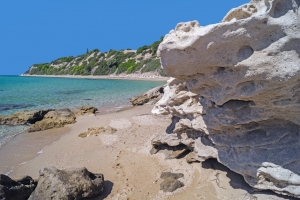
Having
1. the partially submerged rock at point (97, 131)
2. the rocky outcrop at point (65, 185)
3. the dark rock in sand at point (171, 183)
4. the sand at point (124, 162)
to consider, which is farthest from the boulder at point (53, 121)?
the dark rock in sand at point (171, 183)

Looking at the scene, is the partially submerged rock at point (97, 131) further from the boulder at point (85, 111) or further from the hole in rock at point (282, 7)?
the hole in rock at point (282, 7)

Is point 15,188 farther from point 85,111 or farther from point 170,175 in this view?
point 85,111

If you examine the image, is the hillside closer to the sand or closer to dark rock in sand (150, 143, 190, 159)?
the sand

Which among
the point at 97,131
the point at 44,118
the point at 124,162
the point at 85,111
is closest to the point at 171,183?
the point at 124,162

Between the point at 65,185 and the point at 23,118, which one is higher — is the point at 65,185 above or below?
below

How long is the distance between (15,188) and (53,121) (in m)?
8.06

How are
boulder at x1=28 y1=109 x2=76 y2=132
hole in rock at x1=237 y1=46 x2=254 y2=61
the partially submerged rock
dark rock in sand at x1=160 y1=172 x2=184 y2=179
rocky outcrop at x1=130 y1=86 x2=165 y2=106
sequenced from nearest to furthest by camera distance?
hole in rock at x1=237 y1=46 x2=254 y2=61 < dark rock in sand at x1=160 y1=172 x2=184 y2=179 < the partially submerged rock < boulder at x1=28 y1=109 x2=76 y2=132 < rocky outcrop at x1=130 y1=86 x2=165 y2=106

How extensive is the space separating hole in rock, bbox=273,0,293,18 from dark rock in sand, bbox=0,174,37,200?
5756 mm

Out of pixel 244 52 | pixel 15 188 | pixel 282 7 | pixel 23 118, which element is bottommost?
pixel 15 188

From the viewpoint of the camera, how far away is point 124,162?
289 inches

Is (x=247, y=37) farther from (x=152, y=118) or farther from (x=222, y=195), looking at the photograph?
(x=152, y=118)

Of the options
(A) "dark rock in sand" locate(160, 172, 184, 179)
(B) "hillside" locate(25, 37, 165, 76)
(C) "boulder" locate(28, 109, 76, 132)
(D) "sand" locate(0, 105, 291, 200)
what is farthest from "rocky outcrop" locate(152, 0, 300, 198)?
(B) "hillside" locate(25, 37, 165, 76)

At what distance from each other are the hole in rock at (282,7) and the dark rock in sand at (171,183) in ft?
12.0

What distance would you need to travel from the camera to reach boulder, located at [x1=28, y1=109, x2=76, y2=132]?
12.6 meters
